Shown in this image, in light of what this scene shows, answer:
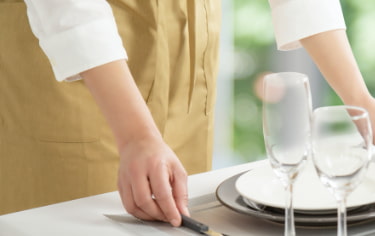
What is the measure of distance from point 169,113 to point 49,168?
11.9 inches

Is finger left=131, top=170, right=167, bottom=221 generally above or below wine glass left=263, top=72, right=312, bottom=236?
below

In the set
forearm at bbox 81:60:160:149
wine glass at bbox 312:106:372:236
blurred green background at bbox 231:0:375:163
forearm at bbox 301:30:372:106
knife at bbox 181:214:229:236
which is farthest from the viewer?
blurred green background at bbox 231:0:375:163

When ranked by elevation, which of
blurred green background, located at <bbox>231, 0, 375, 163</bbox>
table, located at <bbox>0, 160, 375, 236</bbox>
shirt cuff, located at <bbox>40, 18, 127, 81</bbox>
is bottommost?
blurred green background, located at <bbox>231, 0, 375, 163</bbox>

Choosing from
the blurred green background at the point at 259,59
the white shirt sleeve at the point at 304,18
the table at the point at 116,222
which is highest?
the white shirt sleeve at the point at 304,18

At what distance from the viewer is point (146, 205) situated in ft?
3.68

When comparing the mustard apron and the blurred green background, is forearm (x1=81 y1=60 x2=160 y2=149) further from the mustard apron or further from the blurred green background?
the blurred green background

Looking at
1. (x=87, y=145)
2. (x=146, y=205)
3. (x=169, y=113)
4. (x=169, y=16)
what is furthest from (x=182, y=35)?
(x=146, y=205)

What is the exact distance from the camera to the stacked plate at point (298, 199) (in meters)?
1.06

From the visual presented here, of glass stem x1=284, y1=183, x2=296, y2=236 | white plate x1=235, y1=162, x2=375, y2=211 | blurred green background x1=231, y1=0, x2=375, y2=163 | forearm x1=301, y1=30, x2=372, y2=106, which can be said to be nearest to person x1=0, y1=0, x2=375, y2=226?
forearm x1=301, y1=30, x2=372, y2=106

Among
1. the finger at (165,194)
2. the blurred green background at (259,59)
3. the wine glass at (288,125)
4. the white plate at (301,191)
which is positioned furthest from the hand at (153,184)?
the blurred green background at (259,59)

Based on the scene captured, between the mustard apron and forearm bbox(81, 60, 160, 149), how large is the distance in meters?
0.32

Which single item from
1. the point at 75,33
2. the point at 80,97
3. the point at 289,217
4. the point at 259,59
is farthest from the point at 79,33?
the point at 259,59

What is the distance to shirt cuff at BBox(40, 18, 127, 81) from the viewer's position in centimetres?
125

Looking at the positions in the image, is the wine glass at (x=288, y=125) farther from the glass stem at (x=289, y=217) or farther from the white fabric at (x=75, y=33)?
the white fabric at (x=75, y=33)
